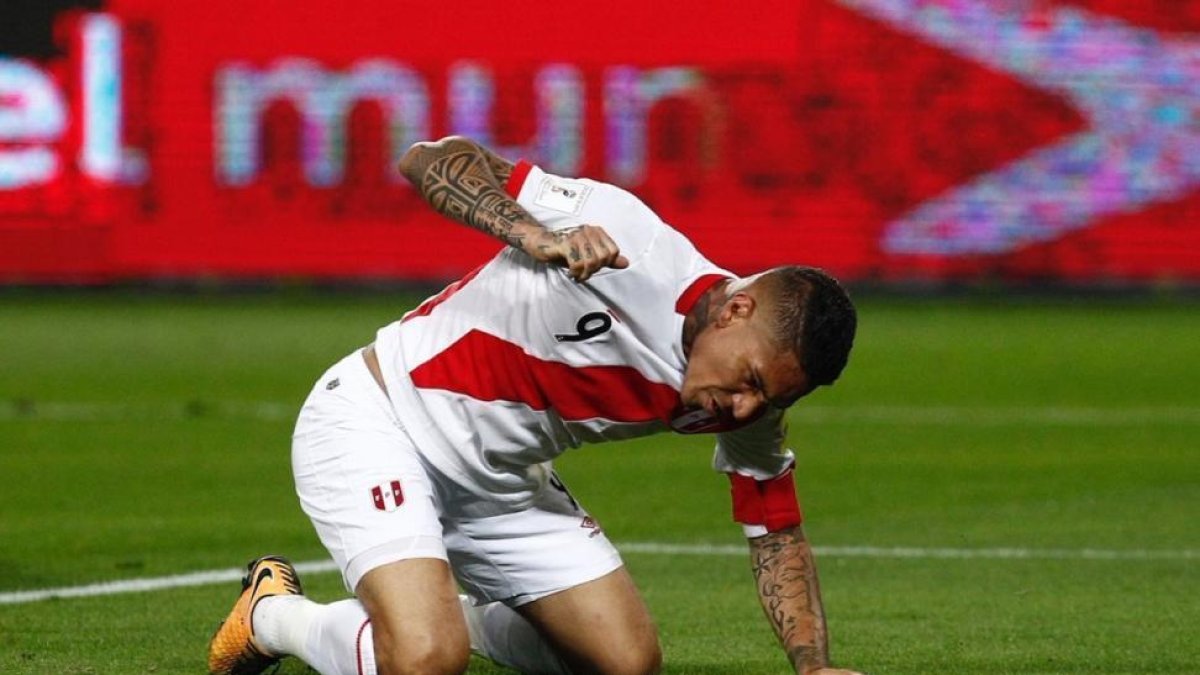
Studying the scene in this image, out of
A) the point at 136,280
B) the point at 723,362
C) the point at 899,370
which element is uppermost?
the point at 723,362

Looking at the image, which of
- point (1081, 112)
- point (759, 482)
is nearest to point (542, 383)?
point (759, 482)

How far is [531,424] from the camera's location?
598 centimetres

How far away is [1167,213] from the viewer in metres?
24.5

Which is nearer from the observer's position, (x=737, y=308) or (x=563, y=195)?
(x=737, y=308)

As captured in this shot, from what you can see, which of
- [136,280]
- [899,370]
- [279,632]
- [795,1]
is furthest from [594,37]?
[279,632]

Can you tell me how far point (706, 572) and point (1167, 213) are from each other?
17.1m

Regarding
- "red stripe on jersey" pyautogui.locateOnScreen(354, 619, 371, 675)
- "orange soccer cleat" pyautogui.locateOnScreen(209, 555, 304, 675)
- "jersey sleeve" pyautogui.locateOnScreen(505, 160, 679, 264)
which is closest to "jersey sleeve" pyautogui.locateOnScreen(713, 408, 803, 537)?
"jersey sleeve" pyautogui.locateOnScreen(505, 160, 679, 264)

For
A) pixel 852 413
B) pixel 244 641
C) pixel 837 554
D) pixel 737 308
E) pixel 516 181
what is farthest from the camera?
pixel 852 413

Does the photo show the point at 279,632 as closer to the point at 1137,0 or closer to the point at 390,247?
the point at 390,247

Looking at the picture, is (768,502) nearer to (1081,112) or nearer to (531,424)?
(531,424)

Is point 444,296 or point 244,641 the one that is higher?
point 444,296

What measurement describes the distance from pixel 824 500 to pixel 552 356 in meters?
5.25

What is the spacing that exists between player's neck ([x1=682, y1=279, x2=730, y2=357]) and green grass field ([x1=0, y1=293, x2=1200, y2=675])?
1.38m

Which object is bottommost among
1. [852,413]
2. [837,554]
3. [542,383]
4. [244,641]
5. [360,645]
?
[852,413]
